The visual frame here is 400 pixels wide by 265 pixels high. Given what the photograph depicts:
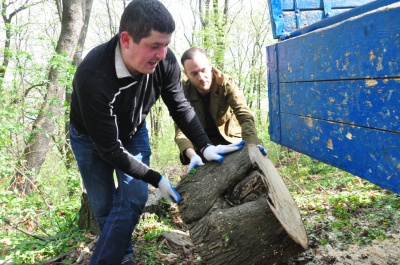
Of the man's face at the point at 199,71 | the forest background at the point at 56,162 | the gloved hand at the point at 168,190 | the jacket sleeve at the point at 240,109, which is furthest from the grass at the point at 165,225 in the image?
the man's face at the point at 199,71

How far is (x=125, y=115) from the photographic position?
261cm

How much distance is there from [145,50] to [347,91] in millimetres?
1188

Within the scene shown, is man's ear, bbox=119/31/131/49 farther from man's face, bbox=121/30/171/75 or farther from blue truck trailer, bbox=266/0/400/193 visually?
blue truck trailer, bbox=266/0/400/193

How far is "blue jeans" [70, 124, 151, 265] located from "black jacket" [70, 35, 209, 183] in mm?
136

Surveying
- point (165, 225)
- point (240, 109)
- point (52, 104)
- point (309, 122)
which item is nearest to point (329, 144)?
point (309, 122)

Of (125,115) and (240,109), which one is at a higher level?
(125,115)

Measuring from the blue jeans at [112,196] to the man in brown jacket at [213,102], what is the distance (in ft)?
2.59

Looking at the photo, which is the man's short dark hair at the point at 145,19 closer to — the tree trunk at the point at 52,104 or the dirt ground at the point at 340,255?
the dirt ground at the point at 340,255

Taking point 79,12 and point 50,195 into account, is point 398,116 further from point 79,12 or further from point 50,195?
point 79,12

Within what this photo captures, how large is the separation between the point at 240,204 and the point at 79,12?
673 cm

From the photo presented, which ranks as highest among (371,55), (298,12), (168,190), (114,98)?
(298,12)

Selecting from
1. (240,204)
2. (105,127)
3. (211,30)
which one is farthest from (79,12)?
(240,204)

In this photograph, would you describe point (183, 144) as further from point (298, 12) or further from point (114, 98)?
point (298, 12)

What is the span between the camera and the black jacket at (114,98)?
7.50 ft
